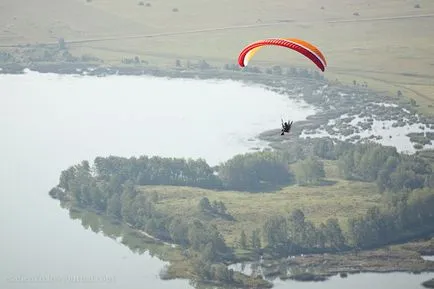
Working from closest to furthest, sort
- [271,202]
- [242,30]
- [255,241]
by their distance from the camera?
[255,241], [271,202], [242,30]

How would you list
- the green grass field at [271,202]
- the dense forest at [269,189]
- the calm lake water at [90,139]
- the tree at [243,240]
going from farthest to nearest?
1. the green grass field at [271,202]
2. the dense forest at [269,189]
3. the tree at [243,240]
4. the calm lake water at [90,139]

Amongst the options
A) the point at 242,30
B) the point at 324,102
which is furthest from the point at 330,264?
the point at 242,30

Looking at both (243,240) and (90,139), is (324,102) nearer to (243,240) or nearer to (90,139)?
(90,139)

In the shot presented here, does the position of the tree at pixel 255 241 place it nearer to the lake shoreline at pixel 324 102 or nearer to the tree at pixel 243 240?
the tree at pixel 243 240

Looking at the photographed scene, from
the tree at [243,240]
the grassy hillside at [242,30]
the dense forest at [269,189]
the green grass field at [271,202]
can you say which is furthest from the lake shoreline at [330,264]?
the grassy hillside at [242,30]

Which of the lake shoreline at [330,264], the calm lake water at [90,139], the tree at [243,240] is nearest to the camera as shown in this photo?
the lake shoreline at [330,264]

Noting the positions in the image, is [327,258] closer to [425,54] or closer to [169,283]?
[169,283]

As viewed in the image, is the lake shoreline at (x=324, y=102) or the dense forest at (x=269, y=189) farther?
the lake shoreline at (x=324, y=102)

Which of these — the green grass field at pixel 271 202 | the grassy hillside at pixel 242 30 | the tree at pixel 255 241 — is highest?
the grassy hillside at pixel 242 30
